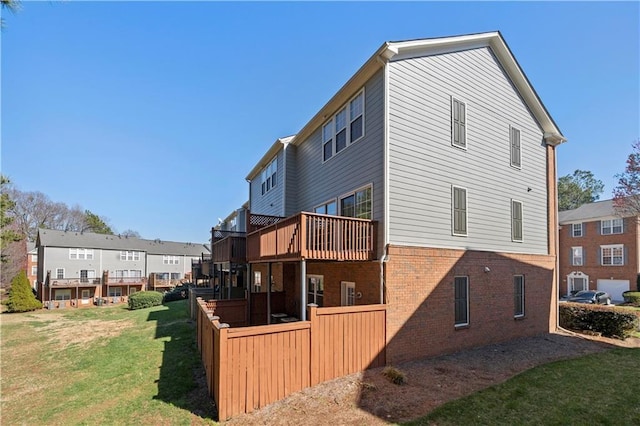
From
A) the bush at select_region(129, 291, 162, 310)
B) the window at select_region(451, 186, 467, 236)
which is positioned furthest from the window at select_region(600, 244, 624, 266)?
the bush at select_region(129, 291, 162, 310)

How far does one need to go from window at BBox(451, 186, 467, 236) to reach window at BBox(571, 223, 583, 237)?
29904 millimetres

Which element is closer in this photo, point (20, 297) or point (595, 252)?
point (20, 297)

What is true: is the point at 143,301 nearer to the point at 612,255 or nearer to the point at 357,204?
the point at 357,204

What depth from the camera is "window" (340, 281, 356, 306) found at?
10008mm

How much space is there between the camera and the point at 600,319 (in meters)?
13.0

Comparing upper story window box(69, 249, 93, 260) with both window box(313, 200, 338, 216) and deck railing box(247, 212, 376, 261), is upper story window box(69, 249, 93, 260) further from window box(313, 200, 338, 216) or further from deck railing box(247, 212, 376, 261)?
deck railing box(247, 212, 376, 261)

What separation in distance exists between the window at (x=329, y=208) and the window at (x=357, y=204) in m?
0.48

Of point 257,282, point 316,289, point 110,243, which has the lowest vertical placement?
point 257,282

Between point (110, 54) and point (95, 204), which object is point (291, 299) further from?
point (95, 204)

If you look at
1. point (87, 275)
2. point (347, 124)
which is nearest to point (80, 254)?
point (87, 275)

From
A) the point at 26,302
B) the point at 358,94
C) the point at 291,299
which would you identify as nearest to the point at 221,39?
the point at 358,94

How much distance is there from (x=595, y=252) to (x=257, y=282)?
31.9 m

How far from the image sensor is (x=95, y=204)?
57.2 metres

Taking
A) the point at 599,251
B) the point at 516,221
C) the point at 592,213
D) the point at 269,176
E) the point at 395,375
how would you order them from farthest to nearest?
1. the point at 592,213
2. the point at 599,251
3. the point at 269,176
4. the point at 516,221
5. the point at 395,375
